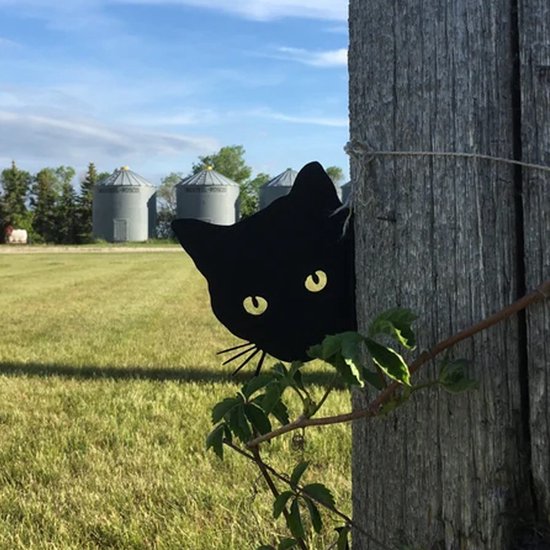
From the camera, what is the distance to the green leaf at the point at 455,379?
97 centimetres

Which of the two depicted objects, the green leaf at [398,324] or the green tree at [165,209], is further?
the green tree at [165,209]

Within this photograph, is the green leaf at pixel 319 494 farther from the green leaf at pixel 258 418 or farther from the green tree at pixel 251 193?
the green tree at pixel 251 193

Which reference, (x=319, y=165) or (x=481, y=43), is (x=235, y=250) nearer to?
(x=319, y=165)

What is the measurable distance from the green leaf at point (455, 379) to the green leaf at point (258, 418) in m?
0.28

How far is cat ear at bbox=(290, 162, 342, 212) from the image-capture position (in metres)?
1.16

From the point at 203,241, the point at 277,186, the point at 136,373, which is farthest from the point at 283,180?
the point at 203,241

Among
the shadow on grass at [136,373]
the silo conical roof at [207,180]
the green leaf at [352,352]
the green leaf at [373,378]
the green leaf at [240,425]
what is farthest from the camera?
the silo conical roof at [207,180]

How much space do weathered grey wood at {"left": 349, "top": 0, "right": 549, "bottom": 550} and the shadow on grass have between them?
3.09 meters

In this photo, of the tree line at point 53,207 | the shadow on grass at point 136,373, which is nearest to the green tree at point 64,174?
the tree line at point 53,207

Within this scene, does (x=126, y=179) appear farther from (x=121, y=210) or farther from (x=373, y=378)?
(x=373, y=378)

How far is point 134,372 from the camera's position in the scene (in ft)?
15.2

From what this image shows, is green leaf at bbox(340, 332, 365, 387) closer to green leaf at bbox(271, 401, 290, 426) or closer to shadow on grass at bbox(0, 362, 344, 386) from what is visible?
green leaf at bbox(271, 401, 290, 426)

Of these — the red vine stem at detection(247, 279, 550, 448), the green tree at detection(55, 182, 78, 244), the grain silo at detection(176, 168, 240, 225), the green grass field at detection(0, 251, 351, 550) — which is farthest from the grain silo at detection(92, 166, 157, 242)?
the red vine stem at detection(247, 279, 550, 448)

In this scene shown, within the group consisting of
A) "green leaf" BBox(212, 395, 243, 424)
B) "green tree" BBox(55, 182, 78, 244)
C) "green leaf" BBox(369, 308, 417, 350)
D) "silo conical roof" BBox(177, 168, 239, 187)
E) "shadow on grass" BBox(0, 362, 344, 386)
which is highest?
"silo conical roof" BBox(177, 168, 239, 187)
